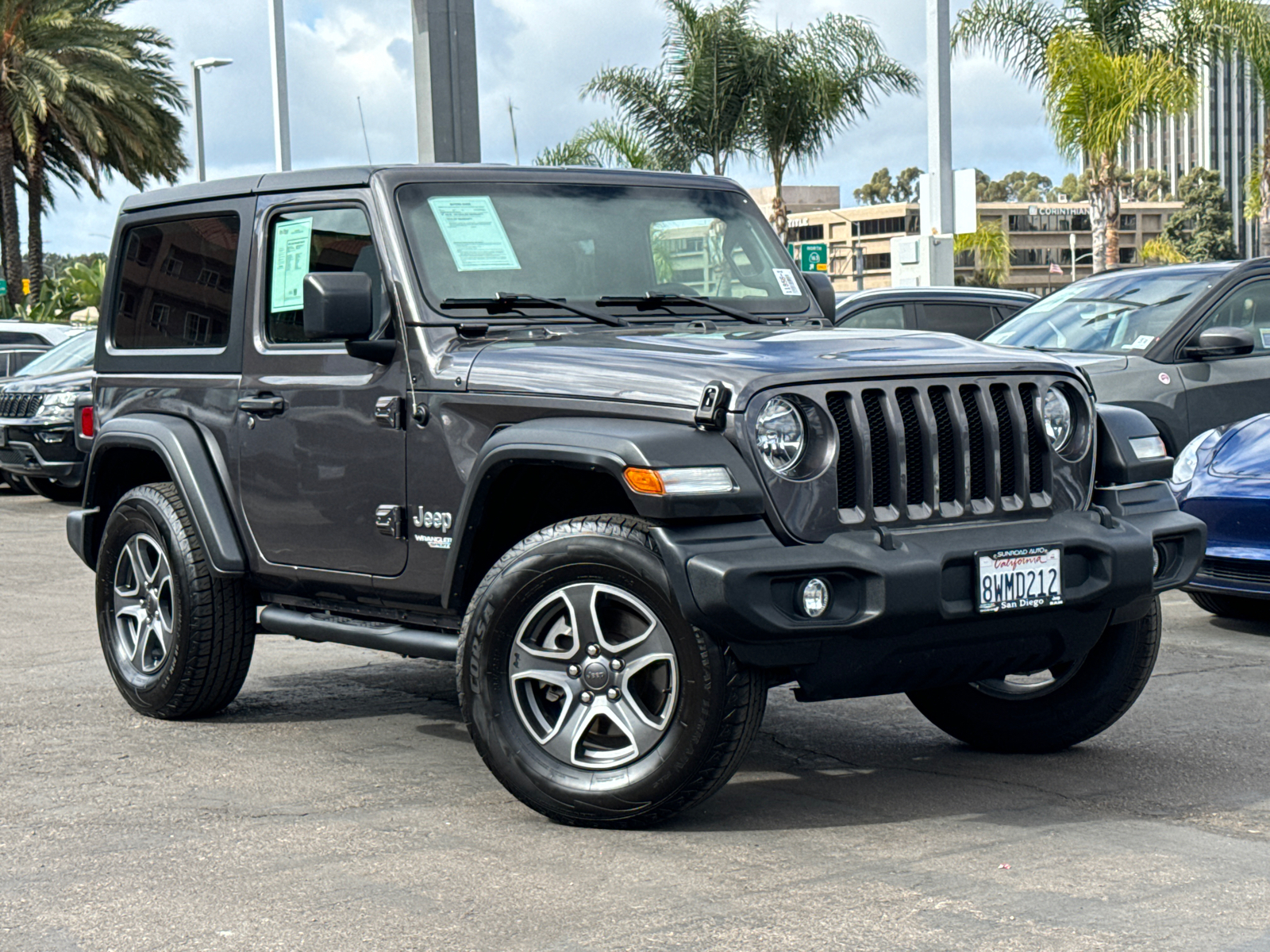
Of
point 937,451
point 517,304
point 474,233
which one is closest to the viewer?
point 937,451

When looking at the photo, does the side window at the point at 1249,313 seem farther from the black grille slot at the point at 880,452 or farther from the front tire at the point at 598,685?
the front tire at the point at 598,685

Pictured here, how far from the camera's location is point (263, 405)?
6000 mm

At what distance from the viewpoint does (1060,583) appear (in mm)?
4844

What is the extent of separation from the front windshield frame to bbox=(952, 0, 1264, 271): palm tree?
726 inches

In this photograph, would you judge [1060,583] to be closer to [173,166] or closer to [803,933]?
[803,933]

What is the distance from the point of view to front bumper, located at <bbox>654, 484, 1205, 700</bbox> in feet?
14.5

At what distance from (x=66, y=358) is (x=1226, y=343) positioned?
1171 cm

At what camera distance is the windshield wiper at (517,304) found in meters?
5.60

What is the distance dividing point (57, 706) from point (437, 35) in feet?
20.4

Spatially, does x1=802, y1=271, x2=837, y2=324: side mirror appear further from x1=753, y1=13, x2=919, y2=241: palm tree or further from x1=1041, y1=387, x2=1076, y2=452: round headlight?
x1=753, y1=13, x2=919, y2=241: palm tree

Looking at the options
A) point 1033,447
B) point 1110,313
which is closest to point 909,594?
point 1033,447

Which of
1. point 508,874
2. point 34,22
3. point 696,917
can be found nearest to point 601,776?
point 508,874

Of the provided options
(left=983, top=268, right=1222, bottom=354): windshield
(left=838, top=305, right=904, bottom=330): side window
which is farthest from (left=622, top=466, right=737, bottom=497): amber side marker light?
(left=838, top=305, right=904, bottom=330): side window

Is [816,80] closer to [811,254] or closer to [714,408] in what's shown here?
[811,254]
